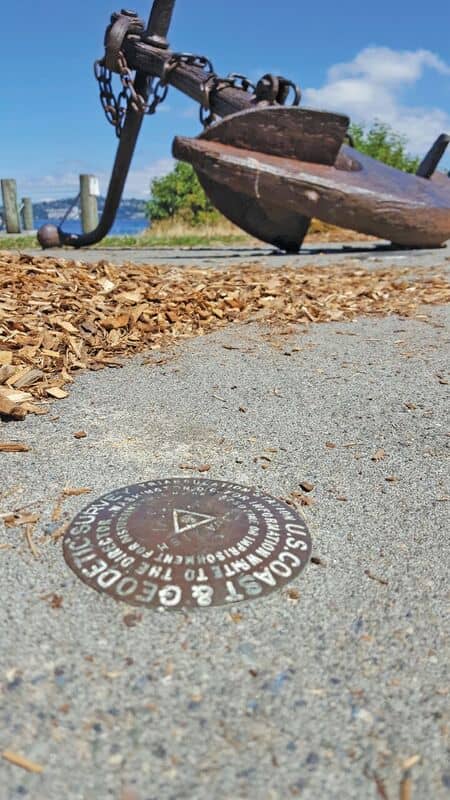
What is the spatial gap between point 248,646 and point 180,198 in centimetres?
2144

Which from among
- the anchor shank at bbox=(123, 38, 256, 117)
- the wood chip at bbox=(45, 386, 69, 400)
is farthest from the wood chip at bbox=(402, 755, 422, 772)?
the anchor shank at bbox=(123, 38, 256, 117)

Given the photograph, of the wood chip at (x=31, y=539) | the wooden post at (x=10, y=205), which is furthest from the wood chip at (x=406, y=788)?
the wooden post at (x=10, y=205)

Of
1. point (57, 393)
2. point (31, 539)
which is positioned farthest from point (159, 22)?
point (31, 539)

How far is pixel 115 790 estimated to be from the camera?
1.24 metres

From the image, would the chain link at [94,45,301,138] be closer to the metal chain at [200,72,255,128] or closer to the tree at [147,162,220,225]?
the metal chain at [200,72,255,128]

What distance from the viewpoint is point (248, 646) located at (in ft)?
5.33

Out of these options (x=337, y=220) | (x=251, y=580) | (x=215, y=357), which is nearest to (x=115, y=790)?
(x=251, y=580)

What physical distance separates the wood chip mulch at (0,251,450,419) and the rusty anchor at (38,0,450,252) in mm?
1374

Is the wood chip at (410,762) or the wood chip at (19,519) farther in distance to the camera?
the wood chip at (19,519)

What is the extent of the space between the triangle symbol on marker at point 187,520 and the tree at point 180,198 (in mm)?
19432

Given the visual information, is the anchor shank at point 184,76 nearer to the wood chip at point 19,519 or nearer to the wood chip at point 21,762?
the wood chip at point 19,519

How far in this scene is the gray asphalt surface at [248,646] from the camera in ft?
4.26

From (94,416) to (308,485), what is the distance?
1.24 m

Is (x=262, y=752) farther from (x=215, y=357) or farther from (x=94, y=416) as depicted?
(x=215, y=357)
